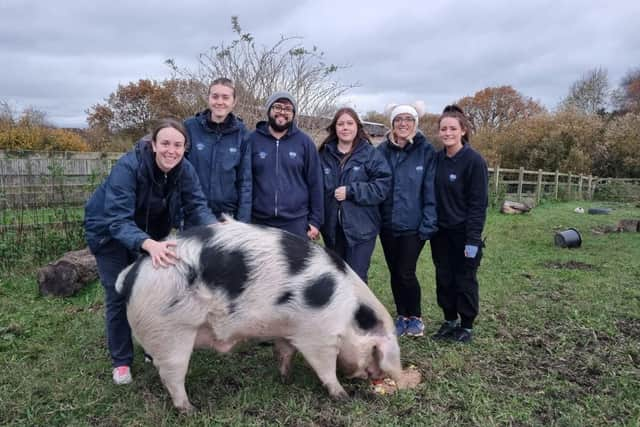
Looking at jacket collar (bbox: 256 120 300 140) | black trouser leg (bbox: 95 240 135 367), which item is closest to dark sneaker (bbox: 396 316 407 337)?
jacket collar (bbox: 256 120 300 140)

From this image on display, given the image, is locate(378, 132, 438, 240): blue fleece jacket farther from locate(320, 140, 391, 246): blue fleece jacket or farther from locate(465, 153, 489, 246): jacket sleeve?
locate(465, 153, 489, 246): jacket sleeve

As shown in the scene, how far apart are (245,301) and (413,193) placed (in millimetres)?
1655

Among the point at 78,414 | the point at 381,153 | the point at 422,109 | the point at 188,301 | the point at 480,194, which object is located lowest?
the point at 78,414

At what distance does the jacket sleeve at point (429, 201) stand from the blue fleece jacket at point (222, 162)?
1314mm

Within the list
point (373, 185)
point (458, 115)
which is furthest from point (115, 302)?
point (458, 115)

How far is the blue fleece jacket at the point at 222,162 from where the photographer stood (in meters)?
3.40

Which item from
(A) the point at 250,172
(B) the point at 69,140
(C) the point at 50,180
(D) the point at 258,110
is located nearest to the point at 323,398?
(A) the point at 250,172

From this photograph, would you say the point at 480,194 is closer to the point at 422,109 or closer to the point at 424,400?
the point at 422,109

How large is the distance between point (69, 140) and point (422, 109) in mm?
15577

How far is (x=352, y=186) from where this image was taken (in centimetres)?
354

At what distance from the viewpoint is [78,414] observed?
2.70 meters

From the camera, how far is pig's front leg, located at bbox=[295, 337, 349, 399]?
2764 millimetres

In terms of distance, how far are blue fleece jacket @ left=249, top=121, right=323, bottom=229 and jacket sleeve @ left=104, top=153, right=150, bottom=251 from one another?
3.26ft

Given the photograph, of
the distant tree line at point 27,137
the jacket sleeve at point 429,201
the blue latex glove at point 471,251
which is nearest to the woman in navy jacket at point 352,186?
the jacket sleeve at point 429,201
